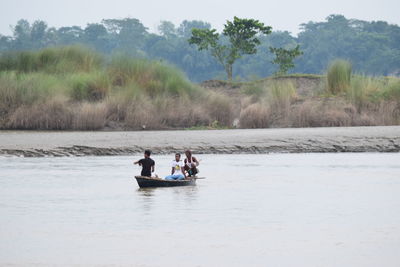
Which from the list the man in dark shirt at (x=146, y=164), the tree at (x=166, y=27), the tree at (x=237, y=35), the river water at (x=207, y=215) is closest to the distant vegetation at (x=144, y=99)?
the river water at (x=207, y=215)

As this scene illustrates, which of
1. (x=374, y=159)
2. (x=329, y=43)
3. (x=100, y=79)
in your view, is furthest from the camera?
(x=329, y=43)

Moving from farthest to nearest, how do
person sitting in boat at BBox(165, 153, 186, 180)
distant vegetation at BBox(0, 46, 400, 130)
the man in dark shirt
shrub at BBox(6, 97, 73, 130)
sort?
1. distant vegetation at BBox(0, 46, 400, 130)
2. shrub at BBox(6, 97, 73, 130)
3. person sitting in boat at BBox(165, 153, 186, 180)
4. the man in dark shirt

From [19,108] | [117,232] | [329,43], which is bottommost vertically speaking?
[117,232]

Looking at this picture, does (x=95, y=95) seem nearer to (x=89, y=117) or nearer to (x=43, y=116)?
(x=89, y=117)

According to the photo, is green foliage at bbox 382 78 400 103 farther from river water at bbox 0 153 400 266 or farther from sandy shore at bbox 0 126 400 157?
river water at bbox 0 153 400 266

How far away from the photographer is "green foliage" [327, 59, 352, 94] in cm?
3194

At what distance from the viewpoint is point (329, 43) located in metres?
91.1

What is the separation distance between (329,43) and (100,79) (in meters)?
64.5

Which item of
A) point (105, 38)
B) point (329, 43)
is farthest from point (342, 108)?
point (105, 38)

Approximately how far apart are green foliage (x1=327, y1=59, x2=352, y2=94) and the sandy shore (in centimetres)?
650

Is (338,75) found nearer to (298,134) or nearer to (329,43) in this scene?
(298,134)

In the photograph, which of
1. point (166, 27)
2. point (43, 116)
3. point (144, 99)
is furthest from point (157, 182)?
point (166, 27)

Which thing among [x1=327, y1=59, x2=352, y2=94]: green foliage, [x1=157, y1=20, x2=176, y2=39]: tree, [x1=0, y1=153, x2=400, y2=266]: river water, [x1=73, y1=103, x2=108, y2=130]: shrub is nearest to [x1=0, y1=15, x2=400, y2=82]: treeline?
[x1=157, y1=20, x2=176, y2=39]: tree

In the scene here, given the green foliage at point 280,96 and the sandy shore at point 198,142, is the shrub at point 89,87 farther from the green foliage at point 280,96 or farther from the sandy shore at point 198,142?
the green foliage at point 280,96
